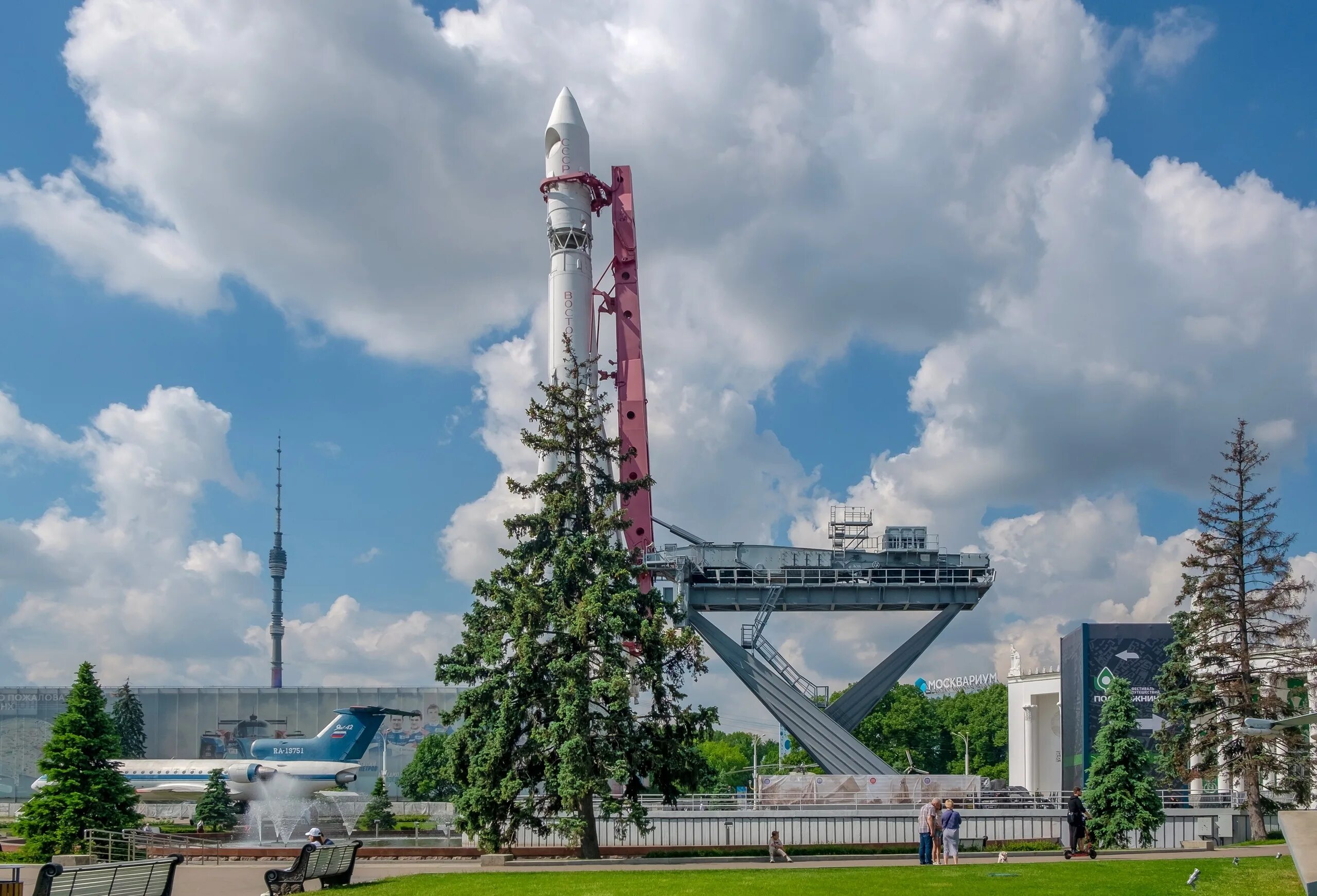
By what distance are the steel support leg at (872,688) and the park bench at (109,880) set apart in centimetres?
3188

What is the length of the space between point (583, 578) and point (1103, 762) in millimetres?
15656

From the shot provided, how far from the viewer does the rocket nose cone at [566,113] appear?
5350 cm

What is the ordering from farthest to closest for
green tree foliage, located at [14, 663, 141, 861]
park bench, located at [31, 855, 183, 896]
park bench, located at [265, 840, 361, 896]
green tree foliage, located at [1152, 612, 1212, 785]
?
1. green tree foliage, located at [1152, 612, 1212, 785]
2. green tree foliage, located at [14, 663, 141, 861]
3. park bench, located at [265, 840, 361, 896]
4. park bench, located at [31, 855, 183, 896]

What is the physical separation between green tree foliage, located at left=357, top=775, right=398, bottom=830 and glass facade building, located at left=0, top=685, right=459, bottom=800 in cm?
4327

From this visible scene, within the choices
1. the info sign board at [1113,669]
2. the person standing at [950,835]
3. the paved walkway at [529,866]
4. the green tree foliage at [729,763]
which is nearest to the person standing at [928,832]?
the person standing at [950,835]

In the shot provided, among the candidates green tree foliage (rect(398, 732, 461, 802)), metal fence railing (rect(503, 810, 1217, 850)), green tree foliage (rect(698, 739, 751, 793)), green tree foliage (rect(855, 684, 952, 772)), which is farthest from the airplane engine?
green tree foliage (rect(698, 739, 751, 793))

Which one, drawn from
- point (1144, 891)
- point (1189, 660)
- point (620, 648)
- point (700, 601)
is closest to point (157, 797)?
point (700, 601)

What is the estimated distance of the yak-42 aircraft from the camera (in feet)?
212

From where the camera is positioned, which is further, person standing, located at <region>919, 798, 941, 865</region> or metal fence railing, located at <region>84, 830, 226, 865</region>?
metal fence railing, located at <region>84, 830, 226, 865</region>

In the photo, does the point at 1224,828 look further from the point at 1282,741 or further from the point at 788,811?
the point at 788,811

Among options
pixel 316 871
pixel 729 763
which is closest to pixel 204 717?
pixel 729 763

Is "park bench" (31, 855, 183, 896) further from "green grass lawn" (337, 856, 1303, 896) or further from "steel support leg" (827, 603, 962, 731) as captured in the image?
"steel support leg" (827, 603, 962, 731)

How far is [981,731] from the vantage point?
10194cm

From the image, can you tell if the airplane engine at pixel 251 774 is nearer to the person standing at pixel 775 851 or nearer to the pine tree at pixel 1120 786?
the person standing at pixel 775 851
